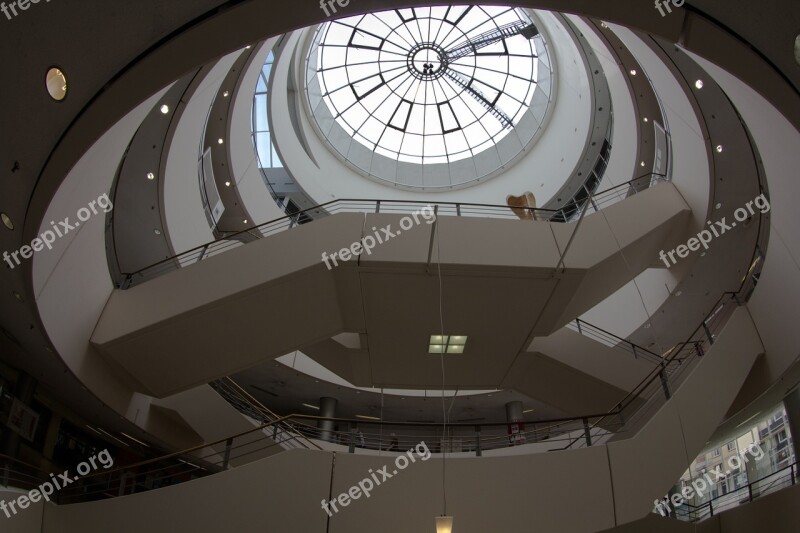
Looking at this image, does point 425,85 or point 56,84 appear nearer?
point 56,84

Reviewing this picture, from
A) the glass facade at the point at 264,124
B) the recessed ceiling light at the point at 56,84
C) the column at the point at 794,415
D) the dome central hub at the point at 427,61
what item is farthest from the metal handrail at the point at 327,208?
the column at the point at 794,415

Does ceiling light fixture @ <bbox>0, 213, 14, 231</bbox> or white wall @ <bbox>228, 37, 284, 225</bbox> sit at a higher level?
white wall @ <bbox>228, 37, 284, 225</bbox>

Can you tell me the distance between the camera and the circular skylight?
17.6 metres

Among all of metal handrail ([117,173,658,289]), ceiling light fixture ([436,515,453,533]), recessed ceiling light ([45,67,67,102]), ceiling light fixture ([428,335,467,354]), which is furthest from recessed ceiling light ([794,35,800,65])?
ceiling light fixture ([428,335,467,354])

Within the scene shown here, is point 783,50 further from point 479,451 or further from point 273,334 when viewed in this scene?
point 273,334

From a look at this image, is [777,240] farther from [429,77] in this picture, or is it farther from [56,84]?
[429,77]

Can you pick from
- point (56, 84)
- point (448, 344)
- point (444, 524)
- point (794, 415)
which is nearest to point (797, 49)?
point (444, 524)

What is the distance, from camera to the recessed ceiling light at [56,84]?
171 inches

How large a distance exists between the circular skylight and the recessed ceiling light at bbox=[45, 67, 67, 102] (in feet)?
47.3

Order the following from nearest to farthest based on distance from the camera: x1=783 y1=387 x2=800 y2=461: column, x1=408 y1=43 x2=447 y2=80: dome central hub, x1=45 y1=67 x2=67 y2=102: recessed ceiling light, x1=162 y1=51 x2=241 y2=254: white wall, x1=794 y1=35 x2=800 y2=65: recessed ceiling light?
x1=794 y1=35 x2=800 y2=65: recessed ceiling light
x1=45 y1=67 x2=67 y2=102: recessed ceiling light
x1=162 y1=51 x2=241 y2=254: white wall
x1=783 y1=387 x2=800 y2=461: column
x1=408 y1=43 x2=447 y2=80: dome central hub

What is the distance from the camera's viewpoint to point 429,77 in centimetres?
1956

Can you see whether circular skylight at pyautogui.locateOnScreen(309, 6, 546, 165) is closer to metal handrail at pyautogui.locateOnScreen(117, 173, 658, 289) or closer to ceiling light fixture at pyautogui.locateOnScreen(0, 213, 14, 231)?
metal handrail at pyautogui.locateOnScreen(117, 173, 658, 289)

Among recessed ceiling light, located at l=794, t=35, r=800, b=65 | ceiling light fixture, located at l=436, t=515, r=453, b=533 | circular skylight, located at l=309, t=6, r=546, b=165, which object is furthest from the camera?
circular skylight, located at l=309, t=6, r=546, b=165

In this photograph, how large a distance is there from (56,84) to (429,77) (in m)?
16.6
